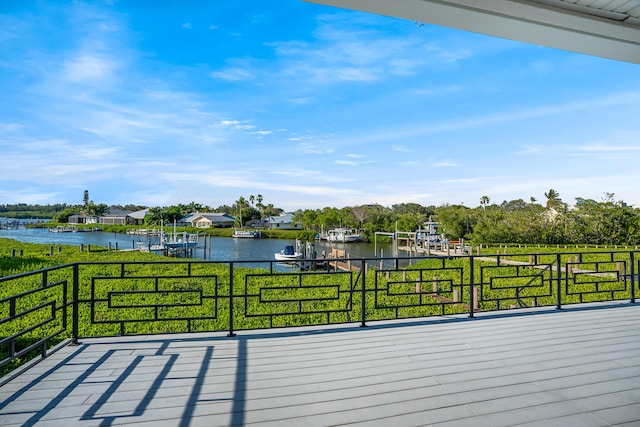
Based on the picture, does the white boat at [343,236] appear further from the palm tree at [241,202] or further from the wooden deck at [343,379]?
the wooden deck at [343,379]

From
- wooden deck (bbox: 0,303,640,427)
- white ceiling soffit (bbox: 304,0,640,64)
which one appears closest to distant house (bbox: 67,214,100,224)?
wooden deck (bbox: 0,303,640,427)

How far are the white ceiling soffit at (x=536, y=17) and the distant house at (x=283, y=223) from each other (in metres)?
57.2

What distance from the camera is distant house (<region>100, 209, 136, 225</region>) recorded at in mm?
64688

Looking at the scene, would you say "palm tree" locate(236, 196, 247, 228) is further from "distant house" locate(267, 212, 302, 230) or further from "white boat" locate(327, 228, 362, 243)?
"white boat" locate(327, 228, 362, 243)

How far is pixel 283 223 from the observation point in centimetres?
6147

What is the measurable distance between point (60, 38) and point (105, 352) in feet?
32.6

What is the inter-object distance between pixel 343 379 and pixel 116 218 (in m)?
72.5

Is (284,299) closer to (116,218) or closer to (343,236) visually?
(343,236)

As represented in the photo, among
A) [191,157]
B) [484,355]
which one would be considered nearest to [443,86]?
[484,355]

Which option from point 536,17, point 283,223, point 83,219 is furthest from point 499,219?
point 83,219

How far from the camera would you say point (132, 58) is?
34.5 feet

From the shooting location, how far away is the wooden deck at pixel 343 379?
6.45 feet

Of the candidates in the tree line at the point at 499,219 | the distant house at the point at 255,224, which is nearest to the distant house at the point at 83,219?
the tree line at the point at 499,219

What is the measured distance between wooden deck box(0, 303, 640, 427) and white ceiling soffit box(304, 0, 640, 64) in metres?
2.08
